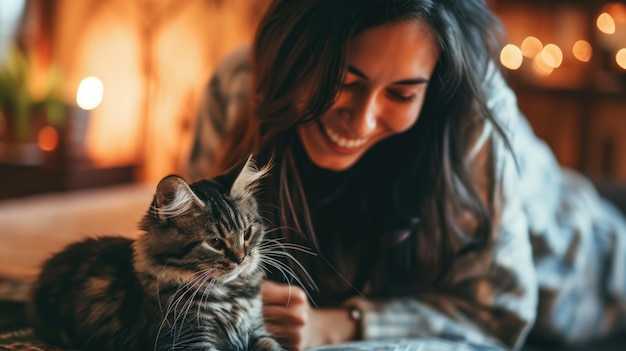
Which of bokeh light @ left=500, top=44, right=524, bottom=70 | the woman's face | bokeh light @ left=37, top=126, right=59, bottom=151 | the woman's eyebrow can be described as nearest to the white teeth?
the woman's face

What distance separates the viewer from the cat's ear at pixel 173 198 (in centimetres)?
63

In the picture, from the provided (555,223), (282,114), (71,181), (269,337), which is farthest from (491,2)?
(269,337)

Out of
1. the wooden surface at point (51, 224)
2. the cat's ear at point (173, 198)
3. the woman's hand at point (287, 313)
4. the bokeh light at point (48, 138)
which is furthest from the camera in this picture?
the bokeh light at point (48, 138)

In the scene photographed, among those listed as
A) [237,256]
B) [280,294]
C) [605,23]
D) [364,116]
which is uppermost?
[605,23]

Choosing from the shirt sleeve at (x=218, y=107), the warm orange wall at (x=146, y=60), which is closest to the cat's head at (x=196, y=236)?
the shirt sleeve at (x=218, y=107)

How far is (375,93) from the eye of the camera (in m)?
0.99

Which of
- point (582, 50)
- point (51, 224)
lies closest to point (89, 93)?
point (51, 224)

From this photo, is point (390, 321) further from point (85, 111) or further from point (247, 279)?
point (85, 111)

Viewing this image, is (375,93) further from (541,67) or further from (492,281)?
(541,67)

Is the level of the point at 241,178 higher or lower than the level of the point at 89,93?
lower

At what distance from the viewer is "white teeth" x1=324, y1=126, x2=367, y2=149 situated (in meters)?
1.05

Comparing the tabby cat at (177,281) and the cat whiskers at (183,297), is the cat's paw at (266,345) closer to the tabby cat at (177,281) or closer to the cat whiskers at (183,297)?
the tabby cat at (177,281)

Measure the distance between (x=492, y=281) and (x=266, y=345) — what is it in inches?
24.4

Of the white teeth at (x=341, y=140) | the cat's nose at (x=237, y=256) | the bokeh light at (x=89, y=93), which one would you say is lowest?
the cat's nose at (x=237, y=256)
